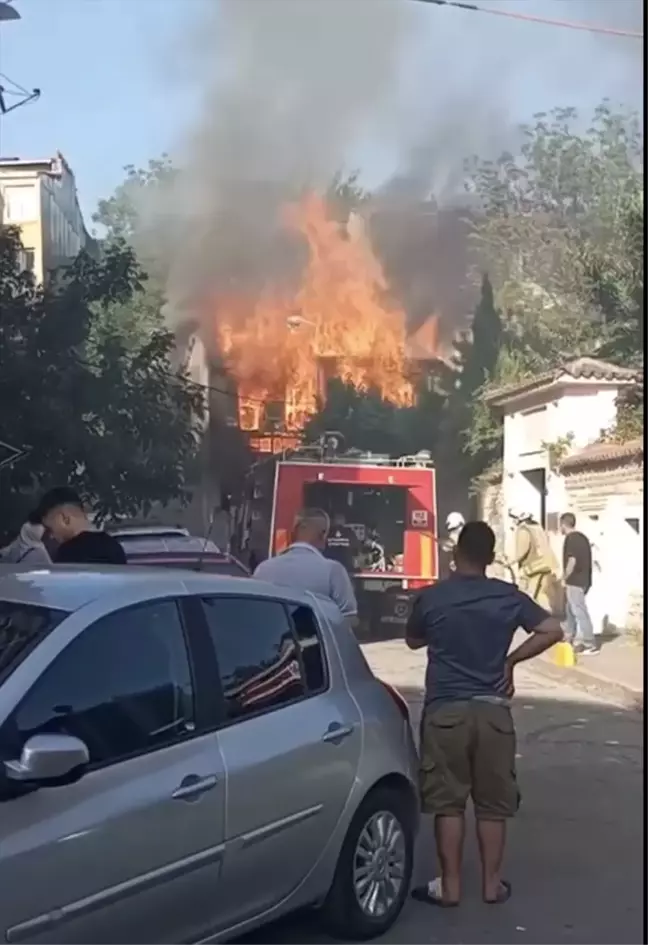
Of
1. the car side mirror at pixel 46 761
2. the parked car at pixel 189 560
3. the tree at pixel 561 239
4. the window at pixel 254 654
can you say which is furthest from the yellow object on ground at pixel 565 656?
the car side mirror at pixel 46 761

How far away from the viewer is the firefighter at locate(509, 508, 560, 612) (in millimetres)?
14633

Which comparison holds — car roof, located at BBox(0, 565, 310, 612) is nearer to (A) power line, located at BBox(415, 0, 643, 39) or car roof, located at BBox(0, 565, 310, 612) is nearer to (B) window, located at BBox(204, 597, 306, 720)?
(B) window, located at BBox(204, 597, 306, 720)

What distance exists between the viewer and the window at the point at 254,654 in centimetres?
409

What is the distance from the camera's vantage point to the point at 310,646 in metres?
4.55

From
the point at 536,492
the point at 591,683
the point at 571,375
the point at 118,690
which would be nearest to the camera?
the point at 118,690

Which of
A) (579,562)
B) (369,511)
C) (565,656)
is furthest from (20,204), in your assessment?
(565,656)

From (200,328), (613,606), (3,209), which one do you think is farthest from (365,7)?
(613,606)

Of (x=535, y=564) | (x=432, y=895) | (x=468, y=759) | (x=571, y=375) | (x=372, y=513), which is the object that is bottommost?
(x=432, y=895)

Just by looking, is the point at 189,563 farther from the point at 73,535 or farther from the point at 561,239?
the point at 561,239

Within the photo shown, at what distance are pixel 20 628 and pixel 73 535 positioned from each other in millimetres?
2293

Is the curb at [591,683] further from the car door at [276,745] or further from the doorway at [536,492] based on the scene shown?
the car door at [276,745]

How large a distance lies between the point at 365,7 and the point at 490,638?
12020 mm

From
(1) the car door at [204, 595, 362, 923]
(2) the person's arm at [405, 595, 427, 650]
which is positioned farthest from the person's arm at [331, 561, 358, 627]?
(1) the car door at [204, 595, 362, 923]

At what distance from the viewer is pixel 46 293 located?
487 inches
